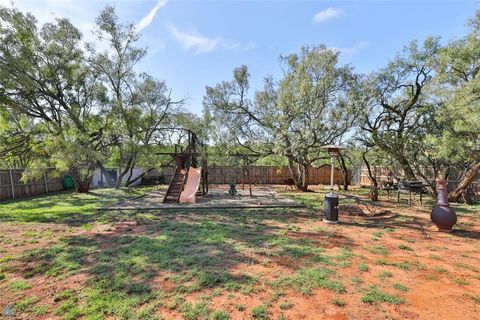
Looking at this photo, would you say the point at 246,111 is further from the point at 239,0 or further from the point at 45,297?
the point at 45,297

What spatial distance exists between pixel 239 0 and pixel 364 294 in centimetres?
885

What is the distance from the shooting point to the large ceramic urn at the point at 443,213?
5729 millimetres

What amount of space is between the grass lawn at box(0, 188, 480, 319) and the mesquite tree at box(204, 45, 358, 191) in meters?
5.92

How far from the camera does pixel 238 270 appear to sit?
12.0 feet

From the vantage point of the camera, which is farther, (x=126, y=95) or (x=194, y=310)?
(x=126, y=95)

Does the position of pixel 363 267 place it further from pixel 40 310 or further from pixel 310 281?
pixel 40 310

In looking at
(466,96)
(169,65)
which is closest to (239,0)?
(169,65)

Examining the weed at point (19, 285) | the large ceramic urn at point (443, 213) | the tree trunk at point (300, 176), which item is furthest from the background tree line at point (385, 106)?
the weed at point (19, 285)

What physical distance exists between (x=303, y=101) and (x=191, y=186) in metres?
5.93

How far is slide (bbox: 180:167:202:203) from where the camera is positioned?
33.4ft

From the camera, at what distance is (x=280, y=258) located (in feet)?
13.5

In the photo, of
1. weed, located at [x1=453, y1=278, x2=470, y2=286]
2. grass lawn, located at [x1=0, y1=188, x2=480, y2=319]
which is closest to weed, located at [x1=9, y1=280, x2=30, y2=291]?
grass lawn, located at [x1=0, y1=188, x2=480, y2=319]

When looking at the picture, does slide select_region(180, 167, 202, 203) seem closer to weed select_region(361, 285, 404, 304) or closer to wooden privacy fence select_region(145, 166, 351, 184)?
weed select_region(361, 285, 404, 304)

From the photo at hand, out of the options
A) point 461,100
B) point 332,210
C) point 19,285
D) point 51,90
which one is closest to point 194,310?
point 19,285
